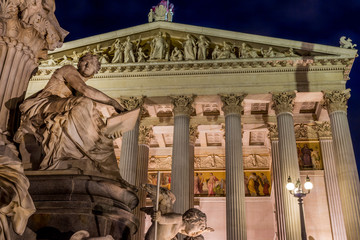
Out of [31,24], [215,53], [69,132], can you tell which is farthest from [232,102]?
[69,132]

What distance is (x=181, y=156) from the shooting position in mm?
21656

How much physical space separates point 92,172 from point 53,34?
2.41 metres

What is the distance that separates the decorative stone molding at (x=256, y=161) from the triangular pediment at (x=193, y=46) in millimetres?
8471

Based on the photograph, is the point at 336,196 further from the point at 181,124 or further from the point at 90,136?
the point at 90,136

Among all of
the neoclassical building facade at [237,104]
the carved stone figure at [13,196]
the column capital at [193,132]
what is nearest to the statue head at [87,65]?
the carved stone figure at [13,196]

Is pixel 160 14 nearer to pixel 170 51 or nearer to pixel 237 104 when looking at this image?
pixel 170 51

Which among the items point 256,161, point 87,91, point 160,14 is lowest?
point 87,91

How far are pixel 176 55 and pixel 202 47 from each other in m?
1.64

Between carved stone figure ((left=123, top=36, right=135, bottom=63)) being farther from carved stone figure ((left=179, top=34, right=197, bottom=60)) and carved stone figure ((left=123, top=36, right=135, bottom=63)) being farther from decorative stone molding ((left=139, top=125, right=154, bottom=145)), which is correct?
decorative stone molding ((left=139, top=125, right=154, bottom=145))

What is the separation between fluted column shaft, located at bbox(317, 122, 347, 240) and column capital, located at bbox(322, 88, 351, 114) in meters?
3.24

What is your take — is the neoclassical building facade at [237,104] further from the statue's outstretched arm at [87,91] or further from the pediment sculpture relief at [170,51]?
the statue's outstretched arm at [87,91]

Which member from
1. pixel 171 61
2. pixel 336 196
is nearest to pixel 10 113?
pixel 171 61

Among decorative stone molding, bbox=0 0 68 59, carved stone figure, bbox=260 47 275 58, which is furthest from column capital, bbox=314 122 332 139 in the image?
decorative stone molding, bbox=0 0 68 59

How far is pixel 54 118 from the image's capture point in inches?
206
